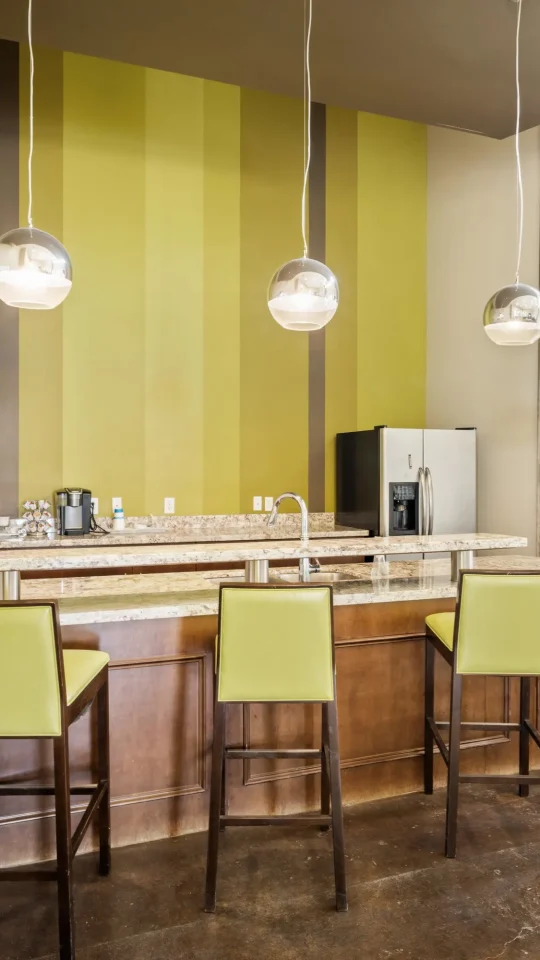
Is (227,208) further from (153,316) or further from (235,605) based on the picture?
(235,605)

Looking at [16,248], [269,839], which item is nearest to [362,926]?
[269,839]

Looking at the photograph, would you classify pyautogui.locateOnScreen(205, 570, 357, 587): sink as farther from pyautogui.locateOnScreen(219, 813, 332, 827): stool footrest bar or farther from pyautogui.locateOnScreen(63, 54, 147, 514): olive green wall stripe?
pyautogui.locateOnScreen(63, 54, 147, 514): olive green wall stripe

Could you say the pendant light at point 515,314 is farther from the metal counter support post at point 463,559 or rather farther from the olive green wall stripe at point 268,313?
the olive green wall stripe at point 268,313

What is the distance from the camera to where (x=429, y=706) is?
9.40ft

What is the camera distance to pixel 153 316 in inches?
203

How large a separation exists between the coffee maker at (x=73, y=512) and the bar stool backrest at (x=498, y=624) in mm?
2889

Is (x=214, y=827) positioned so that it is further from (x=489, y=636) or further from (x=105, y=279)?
(x=105, y=279)

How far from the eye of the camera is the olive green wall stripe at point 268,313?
17.8 feet

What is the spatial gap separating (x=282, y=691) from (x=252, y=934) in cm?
67

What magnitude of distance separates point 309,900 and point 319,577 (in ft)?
4.05

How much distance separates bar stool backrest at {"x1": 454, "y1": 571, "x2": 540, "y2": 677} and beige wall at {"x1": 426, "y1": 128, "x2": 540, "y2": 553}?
7.70 ft

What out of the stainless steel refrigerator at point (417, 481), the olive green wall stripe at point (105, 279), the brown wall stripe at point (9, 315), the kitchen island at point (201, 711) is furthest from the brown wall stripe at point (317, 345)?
the kitchen island at point (201, 711)

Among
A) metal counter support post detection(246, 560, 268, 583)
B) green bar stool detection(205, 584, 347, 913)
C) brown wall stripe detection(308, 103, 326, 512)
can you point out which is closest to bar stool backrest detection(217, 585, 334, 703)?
green bar stool detection(205, 584, 347, 913)

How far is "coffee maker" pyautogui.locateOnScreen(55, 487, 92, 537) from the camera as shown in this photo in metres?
4.66
